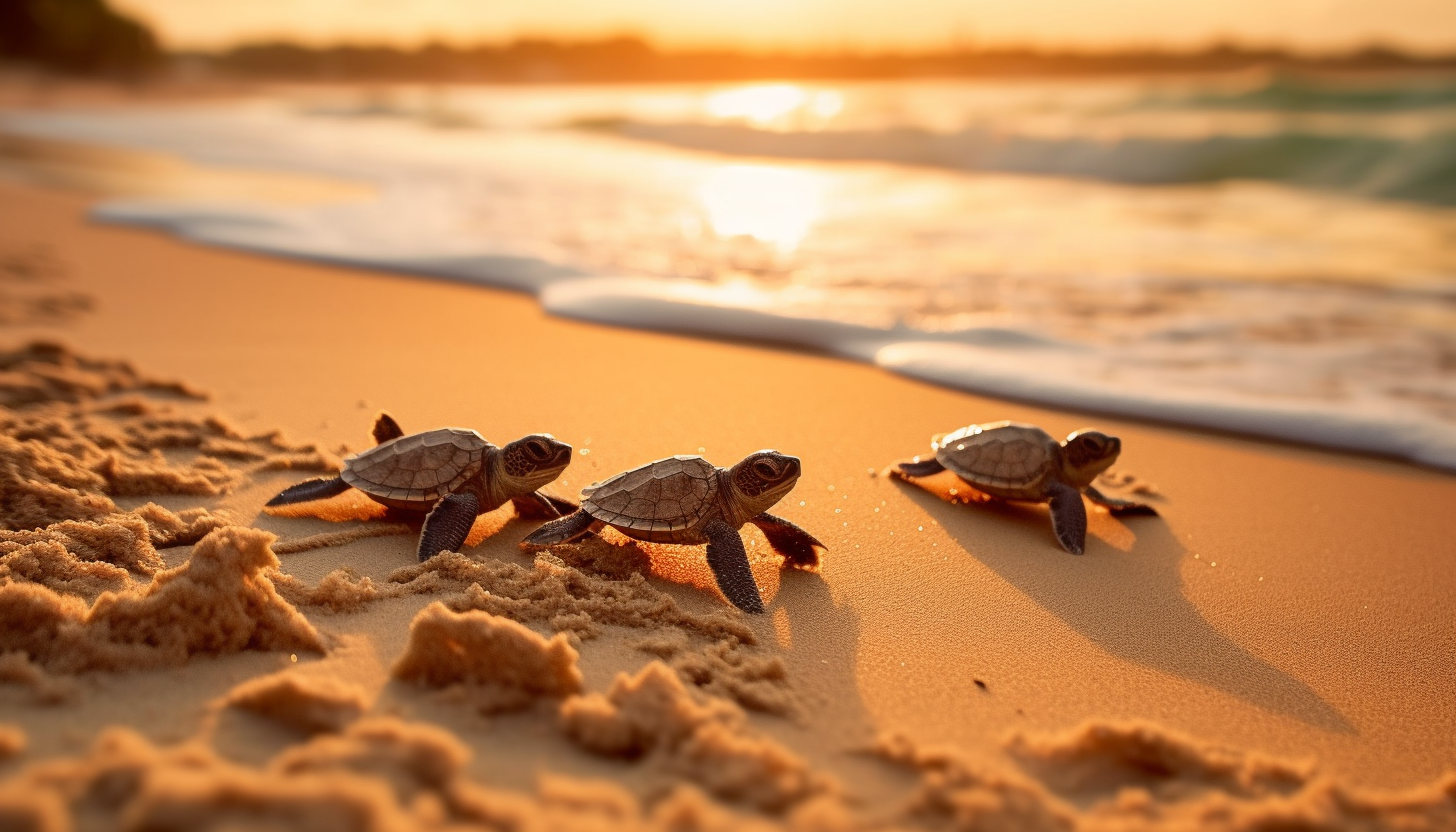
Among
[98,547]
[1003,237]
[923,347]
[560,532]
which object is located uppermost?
[1003,237]

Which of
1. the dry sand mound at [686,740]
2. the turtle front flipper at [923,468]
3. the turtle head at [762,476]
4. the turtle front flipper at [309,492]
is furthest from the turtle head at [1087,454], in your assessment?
the turtle front flipper at [309,492]

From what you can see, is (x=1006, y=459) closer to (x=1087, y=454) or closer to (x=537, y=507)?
(x=1087, y=454)

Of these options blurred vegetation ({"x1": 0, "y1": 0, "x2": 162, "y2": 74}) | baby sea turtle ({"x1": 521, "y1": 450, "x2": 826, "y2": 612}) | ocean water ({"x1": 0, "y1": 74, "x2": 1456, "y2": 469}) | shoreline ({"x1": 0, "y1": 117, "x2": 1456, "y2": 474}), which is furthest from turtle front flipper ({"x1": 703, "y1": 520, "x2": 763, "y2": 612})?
blurred vegetation ({"x1": 0, "y1": 0, "x2": 162, "y2": 74})

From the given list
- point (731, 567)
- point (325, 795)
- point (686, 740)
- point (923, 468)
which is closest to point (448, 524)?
point (731, 567)

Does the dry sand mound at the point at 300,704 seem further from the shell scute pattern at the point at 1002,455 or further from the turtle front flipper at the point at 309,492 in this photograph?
the shell scute pattern at the point at 1002,455

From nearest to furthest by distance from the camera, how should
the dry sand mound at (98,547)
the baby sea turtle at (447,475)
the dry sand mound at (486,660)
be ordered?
the dry sand mound at (486,660) → the dry sand mound at (98,547) → the baby sea turtle at (447,475)

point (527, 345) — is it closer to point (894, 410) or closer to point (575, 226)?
point (894, 410)

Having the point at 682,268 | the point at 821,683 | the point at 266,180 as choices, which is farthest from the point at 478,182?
the point at 821,683
